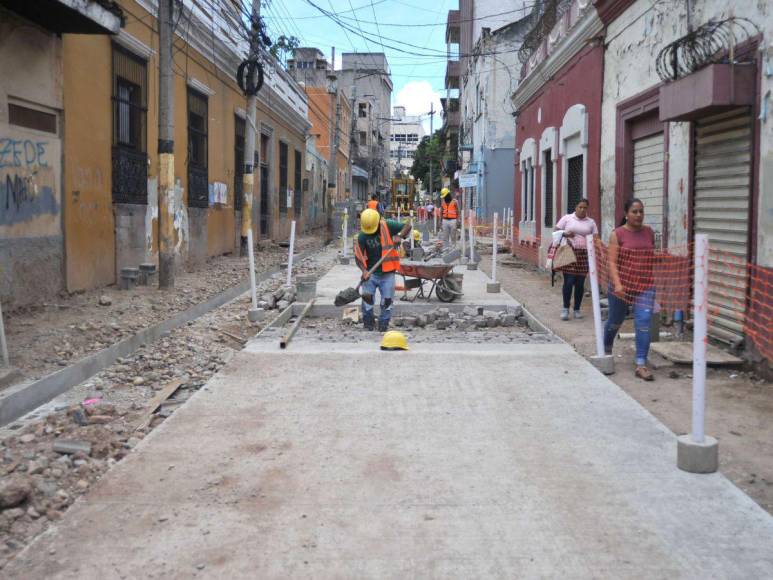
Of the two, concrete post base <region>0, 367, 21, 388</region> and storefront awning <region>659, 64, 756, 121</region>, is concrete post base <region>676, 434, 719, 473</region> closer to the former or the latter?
storefront awning <region>659, 64, 756, 121</region>

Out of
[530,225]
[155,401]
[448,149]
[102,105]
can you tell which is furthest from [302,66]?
[155,401]

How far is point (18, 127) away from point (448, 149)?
50.6 m

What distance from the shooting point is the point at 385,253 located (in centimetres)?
925

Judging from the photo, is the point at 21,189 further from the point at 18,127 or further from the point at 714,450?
the point at 714,450

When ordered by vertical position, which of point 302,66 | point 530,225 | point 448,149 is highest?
point 302,66

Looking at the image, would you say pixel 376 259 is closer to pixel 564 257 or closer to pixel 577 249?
pixel 564 257

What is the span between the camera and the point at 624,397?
585 centimetres

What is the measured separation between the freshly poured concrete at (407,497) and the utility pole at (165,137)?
6.05 meters

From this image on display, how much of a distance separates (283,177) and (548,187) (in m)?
13.3

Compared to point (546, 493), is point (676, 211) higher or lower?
higher

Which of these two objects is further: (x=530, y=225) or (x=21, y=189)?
(x=530, y=225)

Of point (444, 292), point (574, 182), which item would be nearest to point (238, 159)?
point (574, 182)

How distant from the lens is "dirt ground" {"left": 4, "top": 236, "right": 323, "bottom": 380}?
6934 mm

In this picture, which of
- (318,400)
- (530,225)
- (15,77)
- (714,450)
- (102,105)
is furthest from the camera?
(530,225)
